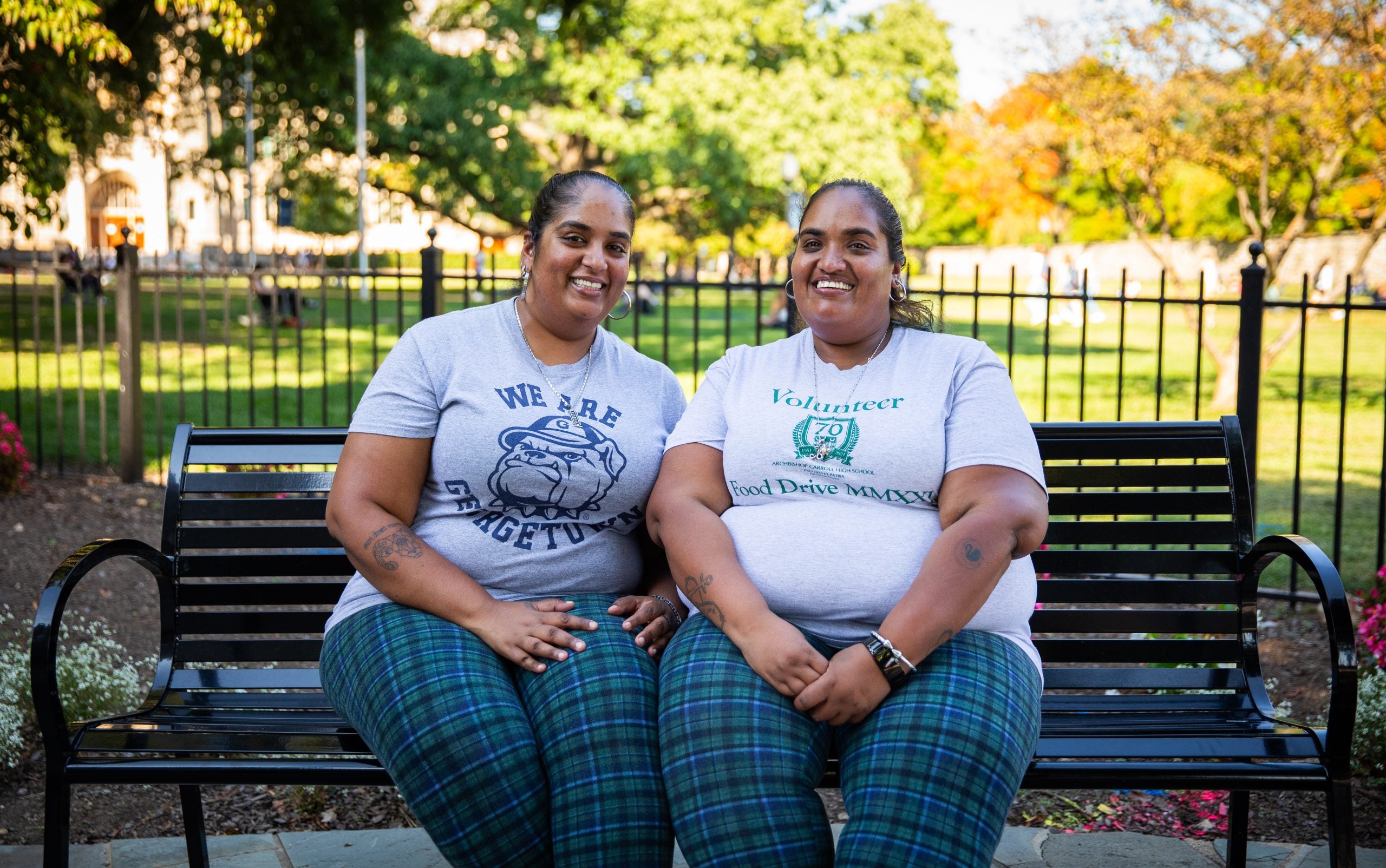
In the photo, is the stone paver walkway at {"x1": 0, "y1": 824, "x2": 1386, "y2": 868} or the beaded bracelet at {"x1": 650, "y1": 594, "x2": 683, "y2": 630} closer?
the beaded bracelet at {"x1": 650, "y1": 594, "x2": 683, "y2": 630}

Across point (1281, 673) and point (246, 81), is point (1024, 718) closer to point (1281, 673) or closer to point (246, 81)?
point (1281, 673)

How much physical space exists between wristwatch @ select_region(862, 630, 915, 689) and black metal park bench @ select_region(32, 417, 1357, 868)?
0.79 ft

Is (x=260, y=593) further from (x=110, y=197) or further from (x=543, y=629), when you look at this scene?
(x=110, y=197)

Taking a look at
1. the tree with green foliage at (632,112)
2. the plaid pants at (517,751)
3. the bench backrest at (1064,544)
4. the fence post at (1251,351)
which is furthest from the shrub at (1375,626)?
the tree with green foliage at (632,112)

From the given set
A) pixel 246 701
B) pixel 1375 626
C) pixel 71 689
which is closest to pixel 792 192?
pixel 1375 626

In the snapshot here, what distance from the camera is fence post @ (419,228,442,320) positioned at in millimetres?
5973

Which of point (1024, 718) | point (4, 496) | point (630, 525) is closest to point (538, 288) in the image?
point (630, 525)

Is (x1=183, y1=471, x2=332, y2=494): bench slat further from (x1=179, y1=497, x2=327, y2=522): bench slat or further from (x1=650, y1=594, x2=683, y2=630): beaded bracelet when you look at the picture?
(x1=650, y1=594, x2=683, y2=630): beaded bracelet

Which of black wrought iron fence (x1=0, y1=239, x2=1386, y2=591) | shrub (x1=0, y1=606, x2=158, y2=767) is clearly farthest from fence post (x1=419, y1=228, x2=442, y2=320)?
shrub (x1=0, y1=606, x2=158, y2=767)

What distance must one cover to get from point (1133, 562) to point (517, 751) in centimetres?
168

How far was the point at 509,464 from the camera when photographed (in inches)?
99.0

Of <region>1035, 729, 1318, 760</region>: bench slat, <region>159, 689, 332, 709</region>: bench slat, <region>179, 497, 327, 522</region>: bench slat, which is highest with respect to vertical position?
<region>179, 497, 327, 522</region>: bench slat

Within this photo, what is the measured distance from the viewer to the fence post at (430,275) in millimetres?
5973

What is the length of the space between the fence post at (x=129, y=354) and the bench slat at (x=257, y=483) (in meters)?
4.52
